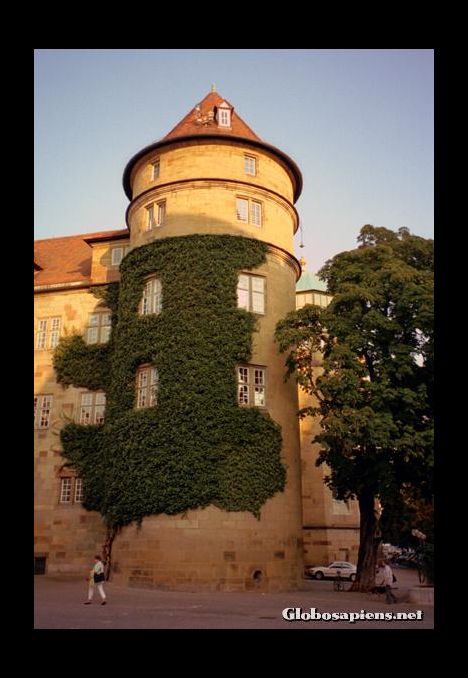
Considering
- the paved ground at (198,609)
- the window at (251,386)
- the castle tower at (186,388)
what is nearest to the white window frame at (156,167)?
the castle tower at (186,388)

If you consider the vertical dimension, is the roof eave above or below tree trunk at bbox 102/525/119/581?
above

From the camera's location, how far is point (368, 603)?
70.4ft

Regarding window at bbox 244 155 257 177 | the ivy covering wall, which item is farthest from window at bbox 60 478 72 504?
window at bbox 244 155 257 177

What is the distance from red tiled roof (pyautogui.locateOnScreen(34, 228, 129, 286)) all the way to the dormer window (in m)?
8.01

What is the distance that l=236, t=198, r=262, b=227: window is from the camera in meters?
29.2

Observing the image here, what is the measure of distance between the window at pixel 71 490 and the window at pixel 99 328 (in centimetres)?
706

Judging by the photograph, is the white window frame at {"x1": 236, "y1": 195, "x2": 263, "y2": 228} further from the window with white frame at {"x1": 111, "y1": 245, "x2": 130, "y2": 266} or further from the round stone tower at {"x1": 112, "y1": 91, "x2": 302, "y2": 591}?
the window with white frame at {"x1": 111, "y1": 245, "x2": 130, "y2": 266}

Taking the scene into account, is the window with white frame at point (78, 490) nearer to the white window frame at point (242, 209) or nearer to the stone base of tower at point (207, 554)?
the stone base of tower at point (207, 554)

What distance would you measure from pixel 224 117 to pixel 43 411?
17.2m

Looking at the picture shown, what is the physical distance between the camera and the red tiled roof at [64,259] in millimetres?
36469

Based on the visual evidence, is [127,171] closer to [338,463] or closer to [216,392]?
[216,392]

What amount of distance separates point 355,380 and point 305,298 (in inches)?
964

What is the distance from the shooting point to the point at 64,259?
3997 cm
